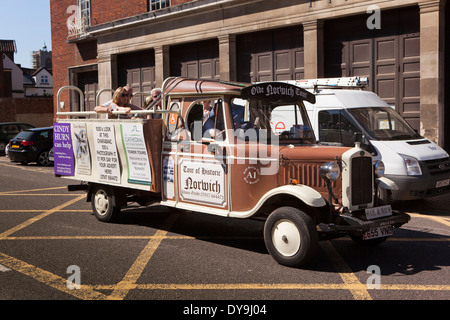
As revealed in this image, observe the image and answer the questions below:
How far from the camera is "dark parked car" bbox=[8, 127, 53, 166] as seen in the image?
19094 mm

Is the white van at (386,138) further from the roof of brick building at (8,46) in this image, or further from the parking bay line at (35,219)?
the roof of brick building at (8,46)

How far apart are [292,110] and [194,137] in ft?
4.75

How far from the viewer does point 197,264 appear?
609cm

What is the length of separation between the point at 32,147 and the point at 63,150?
10842mm

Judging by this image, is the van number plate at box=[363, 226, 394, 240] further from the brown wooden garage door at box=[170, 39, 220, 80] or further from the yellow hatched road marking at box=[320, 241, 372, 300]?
the brown wooden garage door at box=[170, 39, 220, 80]

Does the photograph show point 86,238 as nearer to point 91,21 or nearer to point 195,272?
point 195,272

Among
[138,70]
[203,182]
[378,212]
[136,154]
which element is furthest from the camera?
[138,70]

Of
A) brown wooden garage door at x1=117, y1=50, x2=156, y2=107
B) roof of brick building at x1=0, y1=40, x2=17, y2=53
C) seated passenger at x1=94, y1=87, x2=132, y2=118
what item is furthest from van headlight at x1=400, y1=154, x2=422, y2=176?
roof of brick building at x1=0, y1=40, x2=17, y2=53

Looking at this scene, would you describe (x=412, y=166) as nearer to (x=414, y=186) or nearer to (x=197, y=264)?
(x=414, y=186)

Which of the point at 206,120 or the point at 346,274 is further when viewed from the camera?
the point at 206,120

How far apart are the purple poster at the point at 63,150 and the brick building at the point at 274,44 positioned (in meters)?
9.52

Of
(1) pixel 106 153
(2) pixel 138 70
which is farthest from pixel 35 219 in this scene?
(2) pixel 138 70

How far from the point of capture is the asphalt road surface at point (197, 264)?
503cm
